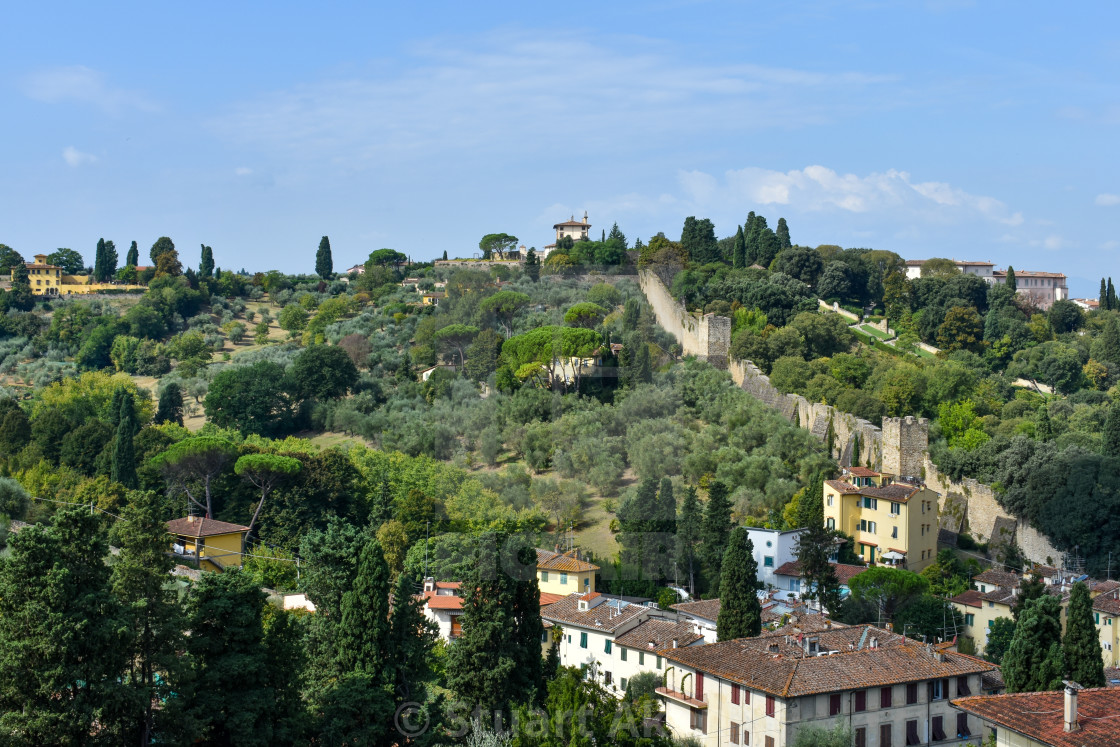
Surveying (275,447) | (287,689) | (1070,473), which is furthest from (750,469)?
(287,689)

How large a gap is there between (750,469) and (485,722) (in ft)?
36.3

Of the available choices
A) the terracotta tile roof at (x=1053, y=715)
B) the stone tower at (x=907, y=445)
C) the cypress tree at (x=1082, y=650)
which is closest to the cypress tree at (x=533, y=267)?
the stone tower at (x=907, y=445)

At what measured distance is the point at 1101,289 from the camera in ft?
143

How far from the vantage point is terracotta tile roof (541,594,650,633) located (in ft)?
58.2

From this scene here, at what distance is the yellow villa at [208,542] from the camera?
21.0 m

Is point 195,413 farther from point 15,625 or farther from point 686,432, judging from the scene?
point 15,625

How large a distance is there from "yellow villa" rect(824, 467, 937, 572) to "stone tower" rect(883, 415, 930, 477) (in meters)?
1.42

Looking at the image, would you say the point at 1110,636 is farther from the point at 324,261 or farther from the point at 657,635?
the point at 324,261

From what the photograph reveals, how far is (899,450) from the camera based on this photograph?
2417 cm

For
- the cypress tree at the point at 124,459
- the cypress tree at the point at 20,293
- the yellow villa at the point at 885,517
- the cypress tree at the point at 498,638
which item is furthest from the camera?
the cypress tree at the point at 20,293

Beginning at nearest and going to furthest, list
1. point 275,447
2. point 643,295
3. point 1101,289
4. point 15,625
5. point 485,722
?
point 15,625, point 485,722, point 275,447, point 643,295, point 1101,289

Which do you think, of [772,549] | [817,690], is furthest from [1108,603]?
[817,690]

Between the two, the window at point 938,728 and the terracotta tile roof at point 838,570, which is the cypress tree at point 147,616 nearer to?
the window at point 938,728

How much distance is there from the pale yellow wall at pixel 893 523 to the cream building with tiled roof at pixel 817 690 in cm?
617
